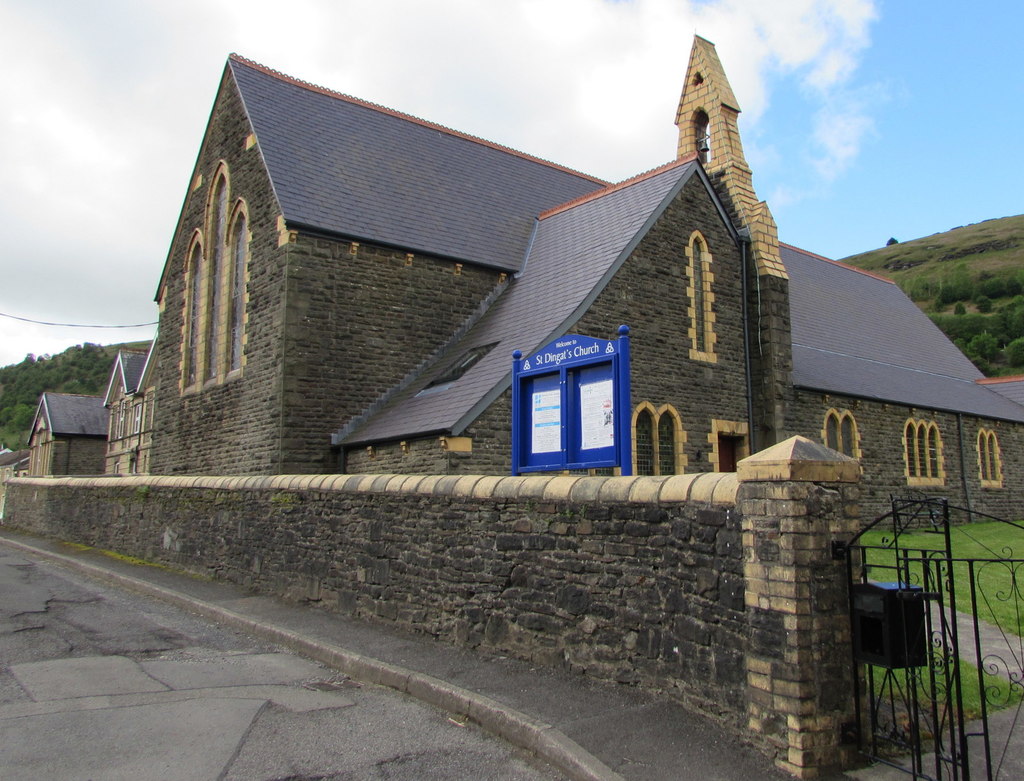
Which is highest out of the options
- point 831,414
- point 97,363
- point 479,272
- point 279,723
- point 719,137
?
point 97,363

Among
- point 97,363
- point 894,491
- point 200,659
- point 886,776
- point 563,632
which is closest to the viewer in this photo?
point 886,776

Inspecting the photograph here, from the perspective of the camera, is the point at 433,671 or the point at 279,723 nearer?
the point at 279,723

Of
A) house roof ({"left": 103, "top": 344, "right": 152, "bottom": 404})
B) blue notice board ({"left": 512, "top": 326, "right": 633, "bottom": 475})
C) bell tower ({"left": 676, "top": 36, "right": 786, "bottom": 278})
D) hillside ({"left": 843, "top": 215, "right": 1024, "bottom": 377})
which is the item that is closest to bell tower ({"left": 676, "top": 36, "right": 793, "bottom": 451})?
bell tower ({"left": 676, "top": 36, "right": 786, "bottom": 278})

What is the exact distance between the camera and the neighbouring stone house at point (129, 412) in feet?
120

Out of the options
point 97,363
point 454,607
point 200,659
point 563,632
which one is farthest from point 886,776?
point 97,363

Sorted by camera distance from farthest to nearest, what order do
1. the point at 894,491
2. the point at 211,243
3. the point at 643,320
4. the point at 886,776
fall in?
1. the point at 894,491
2. the point at 211,243
3. the point at 643,320
4. the point at 886,776

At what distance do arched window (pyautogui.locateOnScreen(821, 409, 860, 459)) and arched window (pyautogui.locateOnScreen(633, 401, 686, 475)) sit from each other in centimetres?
615

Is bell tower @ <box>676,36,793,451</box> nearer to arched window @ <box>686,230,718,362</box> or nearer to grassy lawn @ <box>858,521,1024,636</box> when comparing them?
arched window @ <box>686,230,718,362</box>

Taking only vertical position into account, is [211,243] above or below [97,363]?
below

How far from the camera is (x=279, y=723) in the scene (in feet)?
19.7

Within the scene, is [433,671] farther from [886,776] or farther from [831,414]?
[831,414]

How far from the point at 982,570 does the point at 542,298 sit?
9.09m

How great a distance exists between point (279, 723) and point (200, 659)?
2.59 m

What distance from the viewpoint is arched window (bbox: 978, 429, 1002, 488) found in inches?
1041
